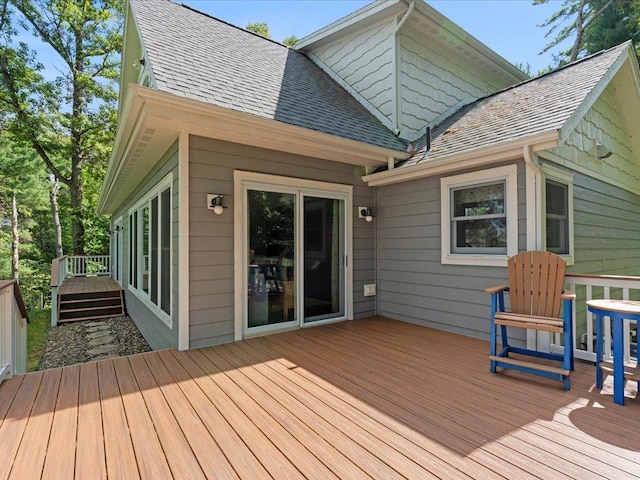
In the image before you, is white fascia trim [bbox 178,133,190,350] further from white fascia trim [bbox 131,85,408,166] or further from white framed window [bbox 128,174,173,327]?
white framed window [bbox 128,174,173,327]

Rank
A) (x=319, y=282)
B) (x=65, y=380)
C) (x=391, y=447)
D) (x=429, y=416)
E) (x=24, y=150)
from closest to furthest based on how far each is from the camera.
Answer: (x=391, y=447), (x=429, y=416), (x=65, y=380), (x=319, y=282), (x=24, y=150)

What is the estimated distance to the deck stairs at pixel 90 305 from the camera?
26.9 feet

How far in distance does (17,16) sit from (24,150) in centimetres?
546

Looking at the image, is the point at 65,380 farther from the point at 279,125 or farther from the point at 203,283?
the point at 279,125

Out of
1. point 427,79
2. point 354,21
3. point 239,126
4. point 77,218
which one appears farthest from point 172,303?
point 77,218

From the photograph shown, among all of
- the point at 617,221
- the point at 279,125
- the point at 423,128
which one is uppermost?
the point at 423,128

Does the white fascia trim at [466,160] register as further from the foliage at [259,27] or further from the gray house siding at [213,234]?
the foliage at [259,27]

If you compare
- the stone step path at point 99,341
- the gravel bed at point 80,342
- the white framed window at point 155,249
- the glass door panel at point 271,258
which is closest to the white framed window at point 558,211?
the glass door panel at point 271,258

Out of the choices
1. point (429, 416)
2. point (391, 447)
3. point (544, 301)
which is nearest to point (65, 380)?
point (391, 447)

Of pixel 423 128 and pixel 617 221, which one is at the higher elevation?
pixel 423 128

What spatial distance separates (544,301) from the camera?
3180 millimetres

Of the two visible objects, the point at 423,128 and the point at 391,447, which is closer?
Result: the point at 391,447

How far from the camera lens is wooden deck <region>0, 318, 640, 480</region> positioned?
6.04 ft

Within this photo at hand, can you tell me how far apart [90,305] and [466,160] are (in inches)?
363
